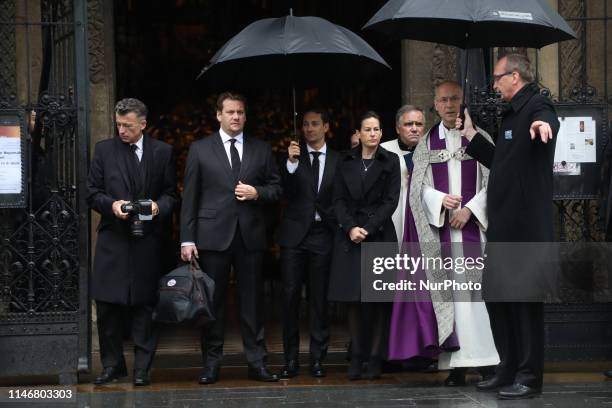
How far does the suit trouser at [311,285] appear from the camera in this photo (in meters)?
9.46

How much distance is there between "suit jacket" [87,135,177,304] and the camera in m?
9.09

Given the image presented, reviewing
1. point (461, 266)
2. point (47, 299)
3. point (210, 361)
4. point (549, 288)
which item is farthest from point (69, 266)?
point (549, 288)

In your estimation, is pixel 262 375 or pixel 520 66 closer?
pixel 520 66

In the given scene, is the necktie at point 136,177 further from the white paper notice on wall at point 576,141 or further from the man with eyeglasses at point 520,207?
the white paper notice on wall at point 576,141

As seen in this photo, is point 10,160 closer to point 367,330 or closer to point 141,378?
point 141,378

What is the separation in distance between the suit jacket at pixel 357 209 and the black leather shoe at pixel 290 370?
679mm

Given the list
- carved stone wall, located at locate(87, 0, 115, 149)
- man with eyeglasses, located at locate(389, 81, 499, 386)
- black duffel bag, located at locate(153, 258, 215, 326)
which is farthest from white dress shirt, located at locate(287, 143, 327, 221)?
carved stone wall, located at locate(87, 0, 115, 149)

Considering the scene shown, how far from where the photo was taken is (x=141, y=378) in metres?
9.10

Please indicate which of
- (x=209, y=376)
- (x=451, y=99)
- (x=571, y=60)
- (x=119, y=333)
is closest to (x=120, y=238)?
(x=119, y=333)

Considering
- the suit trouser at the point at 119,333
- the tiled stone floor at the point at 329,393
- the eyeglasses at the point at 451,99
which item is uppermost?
the eyeglasses at the point at 451,99

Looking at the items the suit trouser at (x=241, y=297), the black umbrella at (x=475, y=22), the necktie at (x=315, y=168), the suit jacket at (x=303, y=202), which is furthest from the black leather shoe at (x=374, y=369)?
the black umbrella at (x=475, y=22)

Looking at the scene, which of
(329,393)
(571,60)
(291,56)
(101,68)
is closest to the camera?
(329,393)

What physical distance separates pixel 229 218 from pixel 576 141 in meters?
3.12

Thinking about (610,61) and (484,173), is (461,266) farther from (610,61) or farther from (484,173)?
(610,61)
